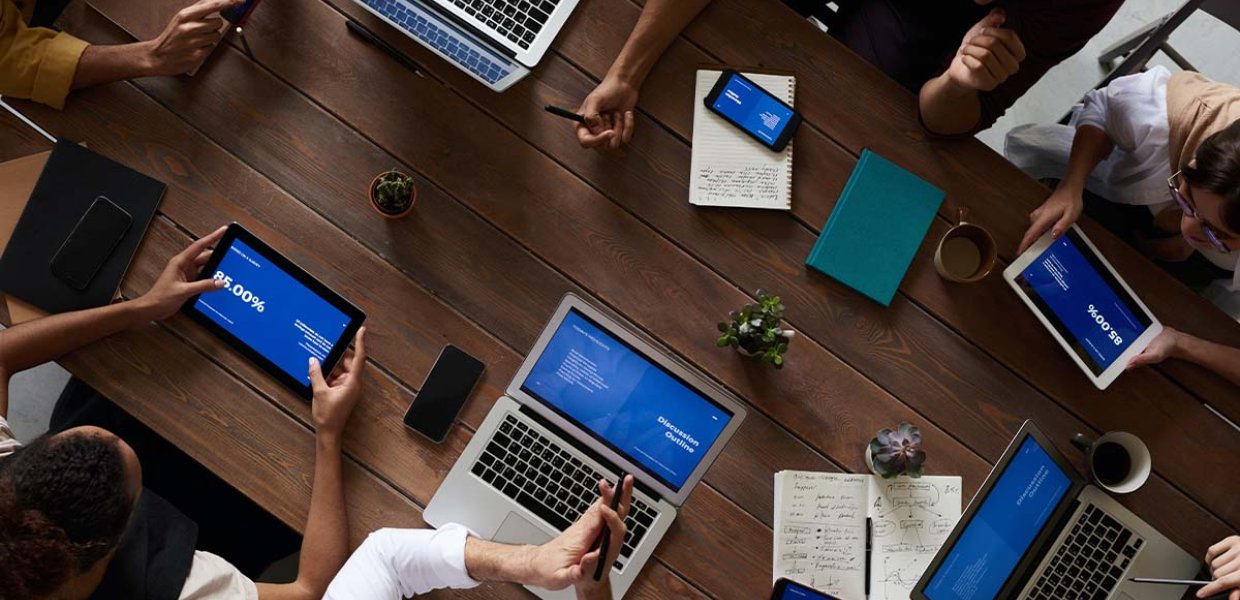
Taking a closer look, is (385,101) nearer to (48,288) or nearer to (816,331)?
(48,288)

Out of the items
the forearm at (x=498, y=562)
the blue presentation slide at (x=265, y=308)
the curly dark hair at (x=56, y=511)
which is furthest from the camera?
the blue presentation slide at (x=265, y=308)

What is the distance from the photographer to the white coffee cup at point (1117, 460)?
1.55 metres

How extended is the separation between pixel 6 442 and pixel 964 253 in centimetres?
171

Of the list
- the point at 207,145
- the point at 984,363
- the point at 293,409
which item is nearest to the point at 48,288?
the point at 207,145

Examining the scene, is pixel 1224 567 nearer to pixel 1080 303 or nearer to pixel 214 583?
pixel 1080 303

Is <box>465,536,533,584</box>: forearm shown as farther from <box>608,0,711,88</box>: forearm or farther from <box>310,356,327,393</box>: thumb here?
<box>608,0,711,88</box>: forearm

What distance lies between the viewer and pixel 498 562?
139cm

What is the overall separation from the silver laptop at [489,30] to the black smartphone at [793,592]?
1012 mm

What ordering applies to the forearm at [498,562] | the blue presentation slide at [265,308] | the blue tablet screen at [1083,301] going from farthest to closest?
the blue tablet screen at [1083,301]
the blue presentation slide at [265,308]
the forearm at [498,562]

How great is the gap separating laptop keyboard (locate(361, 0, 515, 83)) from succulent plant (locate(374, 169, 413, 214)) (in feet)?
0.75

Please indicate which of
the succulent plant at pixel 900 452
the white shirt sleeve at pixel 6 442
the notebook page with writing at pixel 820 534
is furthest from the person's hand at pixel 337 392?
the succulent plant at pixel 900 452

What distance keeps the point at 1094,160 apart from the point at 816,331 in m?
0.68

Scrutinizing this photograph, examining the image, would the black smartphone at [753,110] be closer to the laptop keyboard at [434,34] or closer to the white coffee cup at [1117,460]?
the laptop keyboard at [434,34]

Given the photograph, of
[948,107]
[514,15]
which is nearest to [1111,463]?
[948,107]
